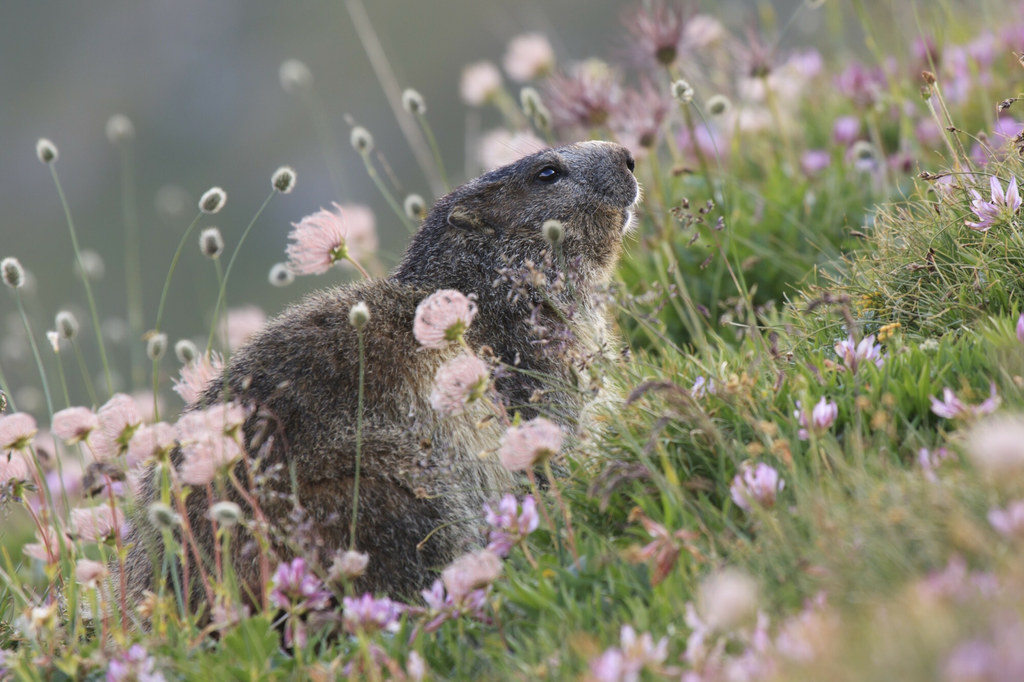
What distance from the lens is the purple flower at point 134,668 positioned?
3.24 meters

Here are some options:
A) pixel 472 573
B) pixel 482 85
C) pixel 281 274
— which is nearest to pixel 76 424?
pixel 472 573

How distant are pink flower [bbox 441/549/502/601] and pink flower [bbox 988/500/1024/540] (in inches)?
56.5

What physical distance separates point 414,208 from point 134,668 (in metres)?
4.04

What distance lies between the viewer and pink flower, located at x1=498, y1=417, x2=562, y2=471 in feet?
10.9

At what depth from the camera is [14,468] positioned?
14.2 feet

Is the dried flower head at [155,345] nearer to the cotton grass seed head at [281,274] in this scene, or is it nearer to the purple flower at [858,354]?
the cotton grass seed head at [281,274]

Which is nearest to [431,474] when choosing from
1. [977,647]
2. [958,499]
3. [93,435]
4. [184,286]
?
[93,435]

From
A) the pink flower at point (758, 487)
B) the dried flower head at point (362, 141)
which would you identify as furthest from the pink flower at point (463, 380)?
the dried flower head at point (362, 141)

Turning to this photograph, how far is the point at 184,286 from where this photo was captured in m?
46.5

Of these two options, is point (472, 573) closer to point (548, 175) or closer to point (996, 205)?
point (996, 205)

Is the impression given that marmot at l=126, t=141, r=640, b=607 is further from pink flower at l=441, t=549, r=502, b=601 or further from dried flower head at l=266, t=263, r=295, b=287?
pink flower at l=441, t=549, r=502, b=601

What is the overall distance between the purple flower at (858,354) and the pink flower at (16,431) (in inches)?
122

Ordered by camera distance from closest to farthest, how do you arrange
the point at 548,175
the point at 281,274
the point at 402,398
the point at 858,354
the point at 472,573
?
the point at 472,573, the point at 858,354, the point at 402,398, the point at 281,274, the point at 548,175

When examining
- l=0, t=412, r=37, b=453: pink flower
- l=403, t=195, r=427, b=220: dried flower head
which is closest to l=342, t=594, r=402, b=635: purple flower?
l=0, t=412, r=37, b=453: pink flower
